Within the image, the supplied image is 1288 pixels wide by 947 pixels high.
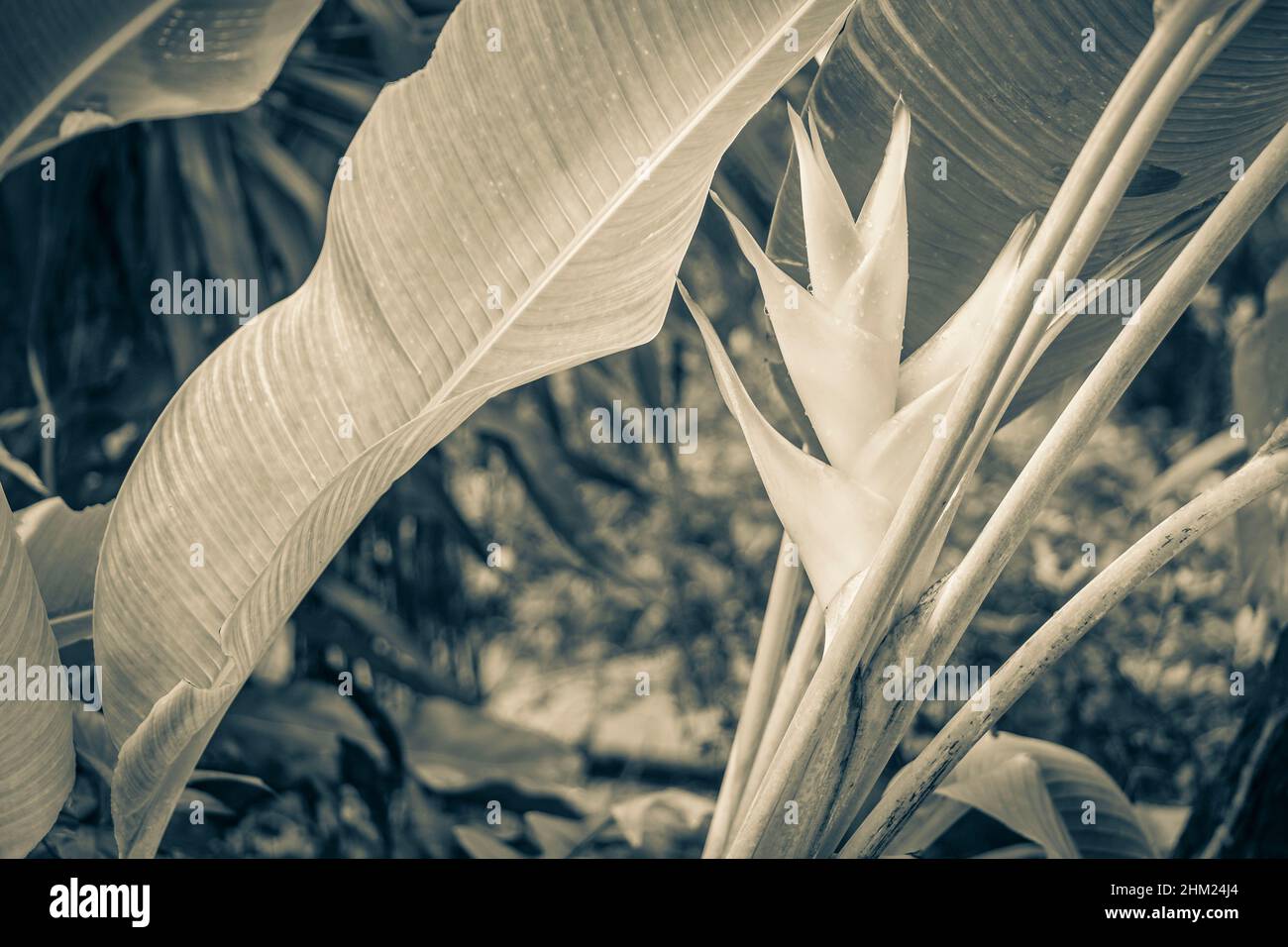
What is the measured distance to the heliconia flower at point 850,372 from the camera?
41cm

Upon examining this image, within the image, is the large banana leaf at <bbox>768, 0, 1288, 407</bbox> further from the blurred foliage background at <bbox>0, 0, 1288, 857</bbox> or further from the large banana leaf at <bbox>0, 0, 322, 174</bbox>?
the large banana leaf at <bbox>0, 0, 322, 174</bbox>

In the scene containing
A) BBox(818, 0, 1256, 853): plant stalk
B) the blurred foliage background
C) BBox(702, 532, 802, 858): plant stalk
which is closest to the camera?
BBox(818, 0, 1256, 853): plant stalk

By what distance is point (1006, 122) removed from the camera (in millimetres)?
466

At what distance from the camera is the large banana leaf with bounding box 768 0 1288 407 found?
0.44 metres

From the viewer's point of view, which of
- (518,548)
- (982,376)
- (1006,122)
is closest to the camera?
(982,376)

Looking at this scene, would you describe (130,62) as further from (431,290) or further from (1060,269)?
(1060,269)

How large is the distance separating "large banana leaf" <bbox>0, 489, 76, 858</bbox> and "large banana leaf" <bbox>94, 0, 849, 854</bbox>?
3 centimetres

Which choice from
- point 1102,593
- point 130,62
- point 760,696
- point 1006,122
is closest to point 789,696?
point 760,696

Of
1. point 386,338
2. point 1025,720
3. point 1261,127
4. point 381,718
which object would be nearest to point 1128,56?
point 1261,127

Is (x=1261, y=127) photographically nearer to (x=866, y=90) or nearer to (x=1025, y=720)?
(x=866, y=90)

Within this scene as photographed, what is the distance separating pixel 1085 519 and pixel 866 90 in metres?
0.46

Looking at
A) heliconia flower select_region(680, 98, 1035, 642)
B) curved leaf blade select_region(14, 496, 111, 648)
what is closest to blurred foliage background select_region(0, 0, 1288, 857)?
curved leaf blade select_region(14, 496, 111, 648)

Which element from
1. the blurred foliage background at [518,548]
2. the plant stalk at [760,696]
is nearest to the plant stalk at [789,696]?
the plant stalk at [760,696]

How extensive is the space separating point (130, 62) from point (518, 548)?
0.42 metres
